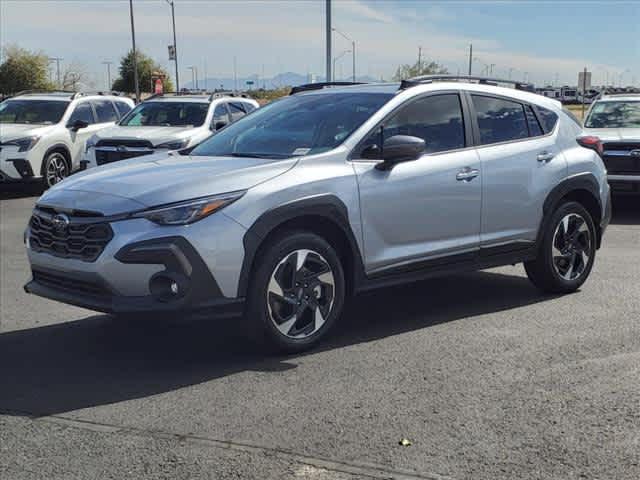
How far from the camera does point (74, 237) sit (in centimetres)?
492

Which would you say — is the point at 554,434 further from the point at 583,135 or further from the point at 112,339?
the point at 583,135

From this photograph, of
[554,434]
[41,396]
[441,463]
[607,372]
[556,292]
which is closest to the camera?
[441,463]

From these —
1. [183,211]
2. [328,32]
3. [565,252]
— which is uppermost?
[328,32]

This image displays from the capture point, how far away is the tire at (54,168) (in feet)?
49.3

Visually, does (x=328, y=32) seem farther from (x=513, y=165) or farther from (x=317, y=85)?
(x=513, y=165)

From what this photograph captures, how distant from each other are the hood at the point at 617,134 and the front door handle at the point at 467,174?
6889mm

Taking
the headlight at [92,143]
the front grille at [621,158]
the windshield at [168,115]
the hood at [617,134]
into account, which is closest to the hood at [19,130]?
the headlight at [92,143]

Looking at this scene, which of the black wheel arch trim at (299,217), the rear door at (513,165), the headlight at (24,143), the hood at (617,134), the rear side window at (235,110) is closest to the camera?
the black wheel arch trim at (299,217)

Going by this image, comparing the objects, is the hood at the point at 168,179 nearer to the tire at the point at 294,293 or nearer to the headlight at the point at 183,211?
the headlight at the point at 183,211

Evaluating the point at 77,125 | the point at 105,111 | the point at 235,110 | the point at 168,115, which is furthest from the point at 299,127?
the point at 105,111

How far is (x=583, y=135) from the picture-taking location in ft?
23.4

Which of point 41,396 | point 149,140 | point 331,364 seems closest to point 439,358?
point 331,364

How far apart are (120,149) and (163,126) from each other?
1064mm

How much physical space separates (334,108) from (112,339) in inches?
89.3
